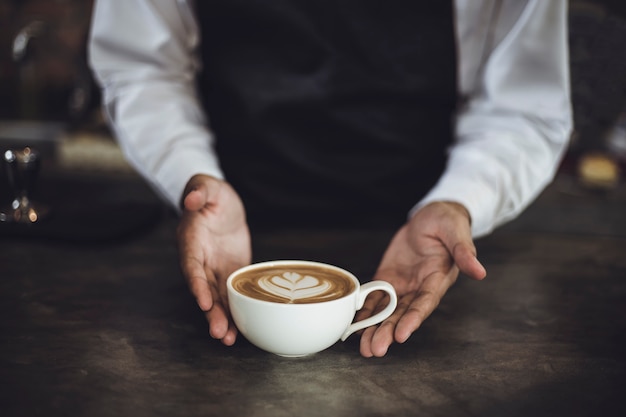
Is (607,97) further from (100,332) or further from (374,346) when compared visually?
(100,332)

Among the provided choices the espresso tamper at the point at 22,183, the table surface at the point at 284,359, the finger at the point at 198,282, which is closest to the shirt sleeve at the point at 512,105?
the table surface at the point at 284,359

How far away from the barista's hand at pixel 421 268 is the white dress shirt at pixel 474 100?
0.21m

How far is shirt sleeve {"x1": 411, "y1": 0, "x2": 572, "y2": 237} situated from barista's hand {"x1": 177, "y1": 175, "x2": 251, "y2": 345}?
0.43 meters

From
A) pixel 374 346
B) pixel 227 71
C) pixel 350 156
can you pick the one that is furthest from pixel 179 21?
pixel 374 346

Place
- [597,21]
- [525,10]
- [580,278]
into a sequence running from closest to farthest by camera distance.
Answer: [580,278] → [525,10] → [597,21]

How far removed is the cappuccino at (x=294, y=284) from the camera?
984mm

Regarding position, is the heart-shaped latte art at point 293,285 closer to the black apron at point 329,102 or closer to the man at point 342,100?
the man at point 342,100

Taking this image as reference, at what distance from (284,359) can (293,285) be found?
4.6 inches

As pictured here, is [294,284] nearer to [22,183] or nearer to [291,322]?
[291,322]

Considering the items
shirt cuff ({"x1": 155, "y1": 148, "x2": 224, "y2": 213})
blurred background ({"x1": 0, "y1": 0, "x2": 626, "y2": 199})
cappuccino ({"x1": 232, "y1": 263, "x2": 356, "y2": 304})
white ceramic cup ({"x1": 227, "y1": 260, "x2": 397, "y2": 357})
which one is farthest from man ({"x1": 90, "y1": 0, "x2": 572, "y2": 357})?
blurred background ({"x1": 0, "y1": 0, "x2": 626, "y2": 199})

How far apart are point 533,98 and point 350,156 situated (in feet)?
1.51

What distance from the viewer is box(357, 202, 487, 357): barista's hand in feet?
3.32

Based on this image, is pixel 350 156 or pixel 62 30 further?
pixel 62 30

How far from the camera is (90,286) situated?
122 centimetres
